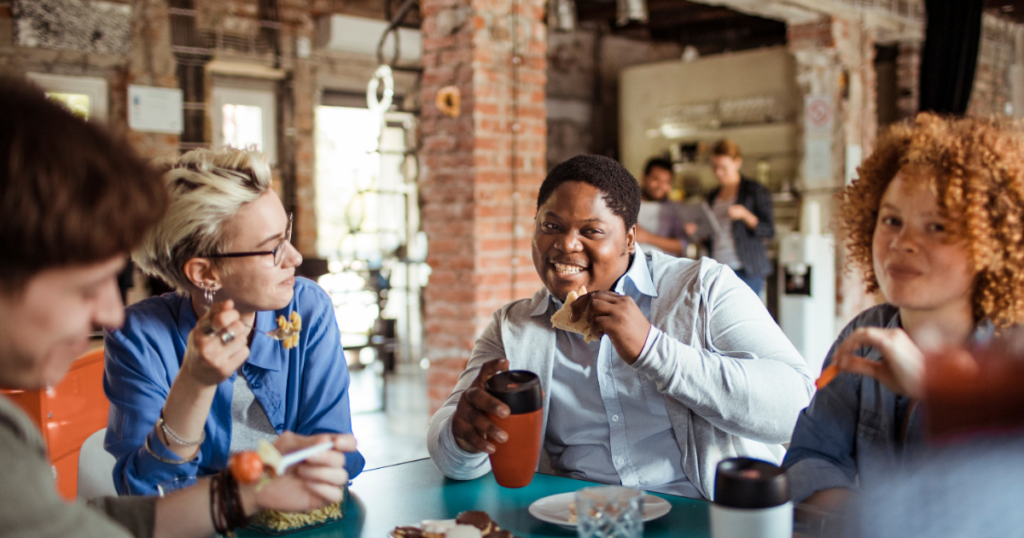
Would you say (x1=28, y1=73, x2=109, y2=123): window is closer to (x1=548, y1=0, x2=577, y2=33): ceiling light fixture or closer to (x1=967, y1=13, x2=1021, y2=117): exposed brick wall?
(x1=548, y1=0, x2=577, y2=33): ceiling light fixture

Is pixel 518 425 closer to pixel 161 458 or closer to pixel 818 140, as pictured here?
pixel 161 458

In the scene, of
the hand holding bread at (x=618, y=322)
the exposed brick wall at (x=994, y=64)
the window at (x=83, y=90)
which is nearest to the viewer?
the hand holding bread at (x=618, y=322)

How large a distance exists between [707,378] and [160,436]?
36.6 inches

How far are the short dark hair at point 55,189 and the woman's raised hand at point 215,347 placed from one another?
1.61ft

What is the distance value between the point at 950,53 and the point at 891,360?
21.7 feet

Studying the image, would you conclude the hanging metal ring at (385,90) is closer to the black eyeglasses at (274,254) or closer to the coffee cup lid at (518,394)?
the black eyeglasses at (274,254)

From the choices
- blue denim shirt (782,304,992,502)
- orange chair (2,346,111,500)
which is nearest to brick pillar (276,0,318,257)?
orange chair (2,346,111,500)

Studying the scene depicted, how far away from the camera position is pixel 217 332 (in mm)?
1228

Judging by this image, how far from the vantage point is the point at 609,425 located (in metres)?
1.61

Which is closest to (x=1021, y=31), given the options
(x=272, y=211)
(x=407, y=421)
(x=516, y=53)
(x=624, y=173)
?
(x=516, y=53)

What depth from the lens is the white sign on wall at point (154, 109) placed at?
259 inches

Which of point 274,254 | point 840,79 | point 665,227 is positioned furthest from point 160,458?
point 840,79

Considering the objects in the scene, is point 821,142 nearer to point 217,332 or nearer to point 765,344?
point 765,344

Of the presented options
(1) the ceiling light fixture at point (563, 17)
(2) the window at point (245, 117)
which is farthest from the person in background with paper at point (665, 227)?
(2) the window at point (245, 117)
